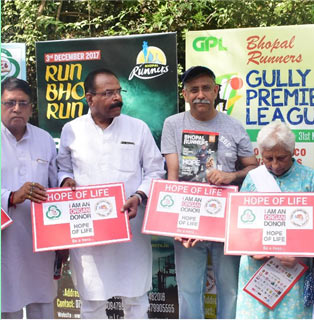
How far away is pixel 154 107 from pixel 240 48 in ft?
3.00

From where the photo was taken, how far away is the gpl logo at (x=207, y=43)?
4.37 m

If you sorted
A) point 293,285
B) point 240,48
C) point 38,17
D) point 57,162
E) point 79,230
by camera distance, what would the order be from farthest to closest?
point 38,17
point 240,48
point 57,162
point 79,230
point 293,285

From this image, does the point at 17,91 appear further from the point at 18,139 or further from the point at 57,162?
the point at 57,162

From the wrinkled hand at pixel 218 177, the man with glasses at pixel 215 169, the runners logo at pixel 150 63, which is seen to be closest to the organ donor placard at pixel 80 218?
the man with glasses at pixel 215 169

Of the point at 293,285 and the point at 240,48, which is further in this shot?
the point at 240,48

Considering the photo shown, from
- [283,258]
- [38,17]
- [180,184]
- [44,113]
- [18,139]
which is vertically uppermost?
[38,17]

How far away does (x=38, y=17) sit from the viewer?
586cm

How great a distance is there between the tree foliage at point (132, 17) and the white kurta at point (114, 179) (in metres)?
2.03

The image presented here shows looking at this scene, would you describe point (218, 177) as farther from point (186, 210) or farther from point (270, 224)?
point (270, 224)

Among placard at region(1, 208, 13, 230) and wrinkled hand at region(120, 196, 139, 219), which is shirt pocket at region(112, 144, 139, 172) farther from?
placard at region(1, 208, 13, 230)

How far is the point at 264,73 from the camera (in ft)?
14.1

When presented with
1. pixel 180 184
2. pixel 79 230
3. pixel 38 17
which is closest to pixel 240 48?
pixel 180 184

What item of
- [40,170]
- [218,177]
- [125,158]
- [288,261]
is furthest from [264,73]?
[40,170]

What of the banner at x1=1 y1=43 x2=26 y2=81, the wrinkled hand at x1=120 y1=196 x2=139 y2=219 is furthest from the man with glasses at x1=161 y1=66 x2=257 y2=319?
the banner at x1=1 y1=43 x2=26 y2=81
